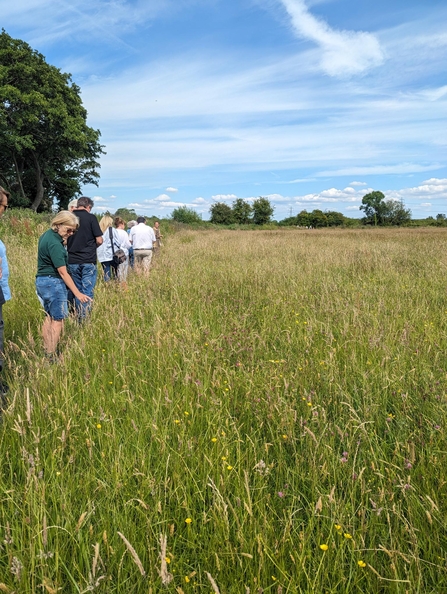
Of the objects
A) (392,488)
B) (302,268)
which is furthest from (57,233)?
(302,268)

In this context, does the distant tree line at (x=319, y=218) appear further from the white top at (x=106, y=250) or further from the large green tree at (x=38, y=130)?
the white top at (x=106, y=250)

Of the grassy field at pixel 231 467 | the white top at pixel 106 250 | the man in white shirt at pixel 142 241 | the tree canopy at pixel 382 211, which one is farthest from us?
the tree canopy at pixel 382 211

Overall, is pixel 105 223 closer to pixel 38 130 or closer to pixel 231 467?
pixel 231 467

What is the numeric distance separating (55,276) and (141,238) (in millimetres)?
5028

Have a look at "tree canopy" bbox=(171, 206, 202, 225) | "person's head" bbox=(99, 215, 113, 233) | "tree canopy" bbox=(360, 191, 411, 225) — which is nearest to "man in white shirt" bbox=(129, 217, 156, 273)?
"person's head" bbox=(99, 215, 113, 233)

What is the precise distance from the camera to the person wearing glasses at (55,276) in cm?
406

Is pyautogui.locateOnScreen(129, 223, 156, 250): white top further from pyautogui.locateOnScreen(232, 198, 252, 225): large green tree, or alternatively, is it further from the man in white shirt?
pyautogui.locateOnScreen(232, 198, 252, 225): large green tree

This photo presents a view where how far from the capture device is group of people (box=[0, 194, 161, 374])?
4055 mm

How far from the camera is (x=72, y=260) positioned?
18.1ft

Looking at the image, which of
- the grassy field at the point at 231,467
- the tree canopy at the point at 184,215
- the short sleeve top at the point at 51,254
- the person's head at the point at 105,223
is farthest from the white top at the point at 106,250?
the tree canopy at the point at 184,215

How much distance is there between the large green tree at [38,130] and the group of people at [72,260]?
25.8m

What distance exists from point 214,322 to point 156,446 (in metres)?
2.57

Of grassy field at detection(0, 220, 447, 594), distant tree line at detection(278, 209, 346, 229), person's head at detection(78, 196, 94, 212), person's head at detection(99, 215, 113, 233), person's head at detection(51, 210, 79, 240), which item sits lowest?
grassy field at detection(0, 220, 447, 594)

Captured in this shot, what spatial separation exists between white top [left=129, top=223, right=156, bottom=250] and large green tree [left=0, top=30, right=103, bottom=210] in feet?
81.4
